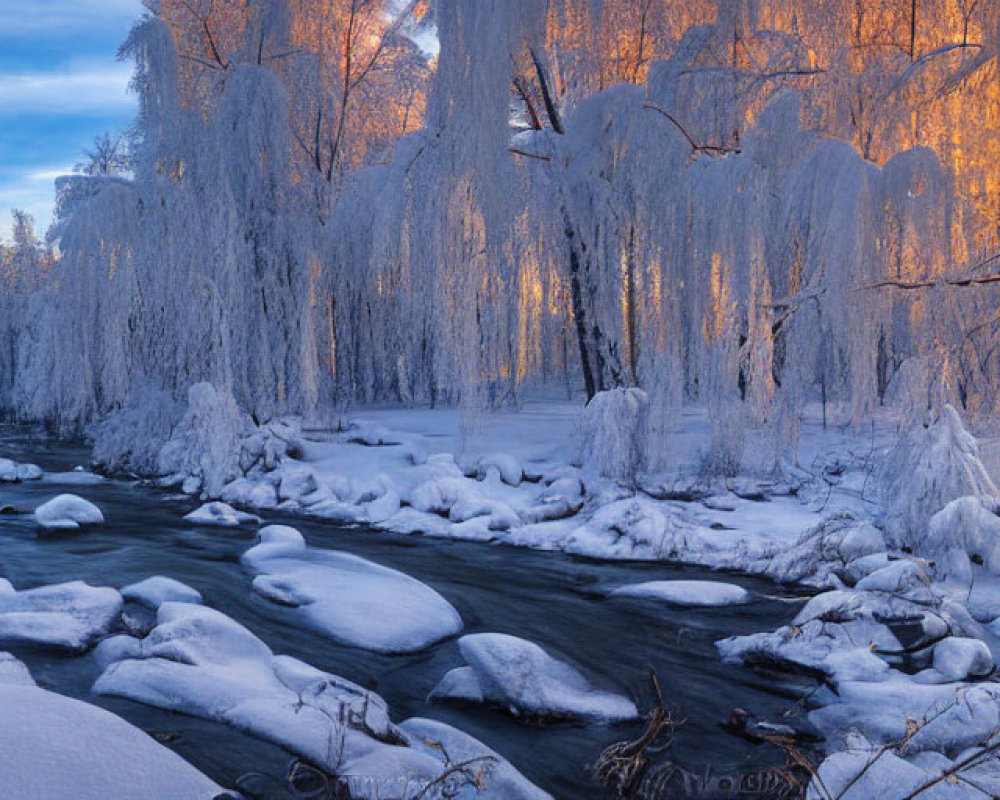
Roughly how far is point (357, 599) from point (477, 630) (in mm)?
795

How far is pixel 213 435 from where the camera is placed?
33.9 feet

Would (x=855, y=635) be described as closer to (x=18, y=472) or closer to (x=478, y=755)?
(x=478, y=755)

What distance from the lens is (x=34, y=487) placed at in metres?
10.4

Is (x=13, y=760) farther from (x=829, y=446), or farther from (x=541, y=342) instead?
(x=829, y=446)

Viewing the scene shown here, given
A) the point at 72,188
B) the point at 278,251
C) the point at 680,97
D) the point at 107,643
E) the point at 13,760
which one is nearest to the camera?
the point at 13,760

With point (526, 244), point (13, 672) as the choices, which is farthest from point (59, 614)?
point (526, 244)

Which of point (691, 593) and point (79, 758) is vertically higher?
point (79, 758)

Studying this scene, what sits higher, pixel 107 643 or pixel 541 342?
pixel 541 342

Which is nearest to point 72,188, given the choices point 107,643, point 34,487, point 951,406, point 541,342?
point 34,487

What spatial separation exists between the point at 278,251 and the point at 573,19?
4.94 meters

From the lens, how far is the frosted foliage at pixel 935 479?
6.44 metres

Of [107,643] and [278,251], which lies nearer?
[107,643]

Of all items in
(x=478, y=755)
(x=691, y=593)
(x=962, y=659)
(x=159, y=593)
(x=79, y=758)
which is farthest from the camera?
(x=691, y=593)

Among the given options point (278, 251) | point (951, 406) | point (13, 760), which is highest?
point (278, 251)
